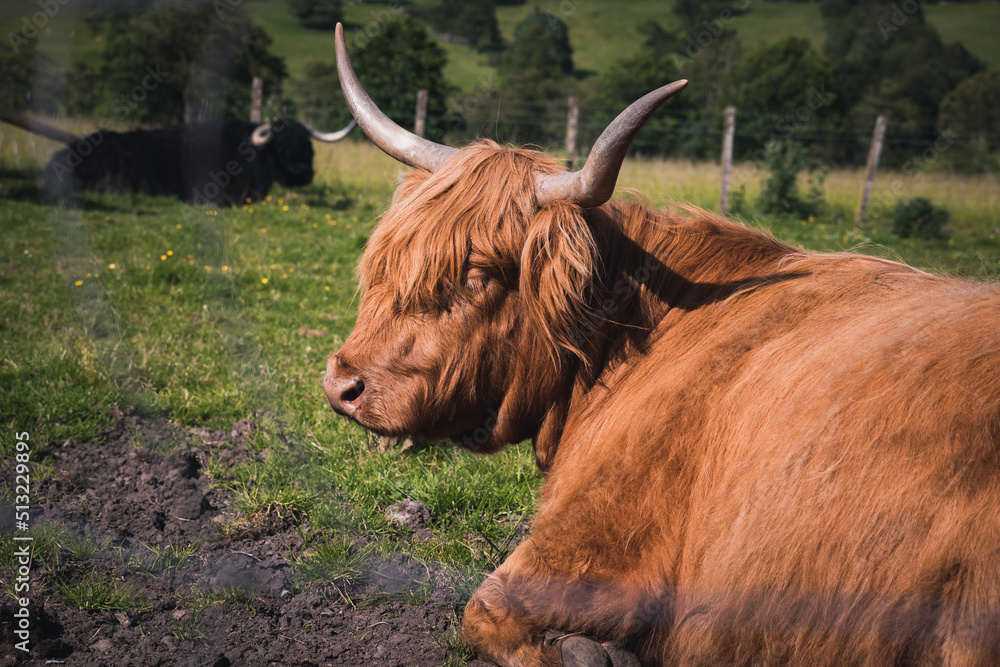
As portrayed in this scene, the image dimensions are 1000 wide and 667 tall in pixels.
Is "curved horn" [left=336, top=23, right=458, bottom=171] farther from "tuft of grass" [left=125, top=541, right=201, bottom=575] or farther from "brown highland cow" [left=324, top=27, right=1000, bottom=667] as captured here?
"tuft of grass" [left=125, top=541, right=201, bottom=575]

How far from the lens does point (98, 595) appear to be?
243 cm

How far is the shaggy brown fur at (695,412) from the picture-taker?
1.58 m

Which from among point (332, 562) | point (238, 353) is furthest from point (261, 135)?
point (332, 562)

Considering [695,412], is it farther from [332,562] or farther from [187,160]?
[187,160]

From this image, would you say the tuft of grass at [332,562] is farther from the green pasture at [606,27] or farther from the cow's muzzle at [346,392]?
the green pasture at [606,27]

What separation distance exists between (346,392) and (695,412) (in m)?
1.16

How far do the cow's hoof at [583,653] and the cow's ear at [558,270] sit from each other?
91 cm

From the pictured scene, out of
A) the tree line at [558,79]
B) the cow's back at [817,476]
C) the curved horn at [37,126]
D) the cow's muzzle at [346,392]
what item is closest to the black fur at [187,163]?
the curved horn at [37,126]

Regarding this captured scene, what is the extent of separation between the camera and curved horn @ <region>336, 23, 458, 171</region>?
272 centimetres

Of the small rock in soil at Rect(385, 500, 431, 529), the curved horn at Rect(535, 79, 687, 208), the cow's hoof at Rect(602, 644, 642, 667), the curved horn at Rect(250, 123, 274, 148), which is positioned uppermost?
the curved horn at Rect(250, 123, 274, 148)

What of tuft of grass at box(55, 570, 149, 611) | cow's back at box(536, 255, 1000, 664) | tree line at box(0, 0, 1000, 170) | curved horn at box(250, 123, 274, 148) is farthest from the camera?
tree line at box(0, 0, 1000, 170)

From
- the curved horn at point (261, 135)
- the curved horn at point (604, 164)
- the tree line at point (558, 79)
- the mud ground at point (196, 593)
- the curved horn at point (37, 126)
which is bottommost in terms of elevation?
the mud ground at point (196, 593)

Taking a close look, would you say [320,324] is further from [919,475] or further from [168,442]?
[919,475]

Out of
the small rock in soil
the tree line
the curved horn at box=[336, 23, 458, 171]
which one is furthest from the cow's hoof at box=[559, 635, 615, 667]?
the tree line
